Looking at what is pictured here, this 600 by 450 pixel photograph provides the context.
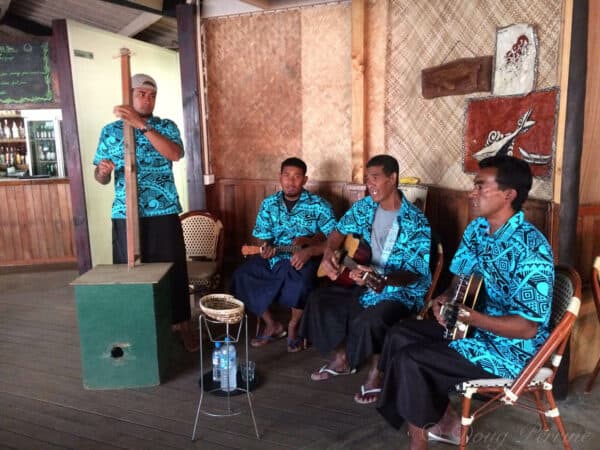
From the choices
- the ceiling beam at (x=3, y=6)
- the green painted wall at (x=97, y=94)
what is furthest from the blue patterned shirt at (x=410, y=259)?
the ceiling beam at (x=3, y=6)

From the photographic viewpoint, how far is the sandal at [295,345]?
3.15m

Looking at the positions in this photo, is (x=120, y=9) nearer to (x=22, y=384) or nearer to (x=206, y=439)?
(x=22, y=384)

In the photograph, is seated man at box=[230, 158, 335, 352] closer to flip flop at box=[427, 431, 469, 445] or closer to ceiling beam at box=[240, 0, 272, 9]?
flip flop at box=[427, 431, 469, 445]

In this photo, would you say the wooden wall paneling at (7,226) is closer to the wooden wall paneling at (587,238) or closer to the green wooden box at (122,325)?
the green wooden box at (122,325)

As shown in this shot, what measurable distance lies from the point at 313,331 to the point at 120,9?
393cm

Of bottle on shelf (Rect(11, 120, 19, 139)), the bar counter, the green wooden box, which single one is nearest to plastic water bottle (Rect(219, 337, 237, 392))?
the green wooden box

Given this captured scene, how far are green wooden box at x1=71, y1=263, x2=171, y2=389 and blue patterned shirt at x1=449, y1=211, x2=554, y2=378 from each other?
5.01ft

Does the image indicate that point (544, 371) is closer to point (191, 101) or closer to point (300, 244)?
point (300, 244)

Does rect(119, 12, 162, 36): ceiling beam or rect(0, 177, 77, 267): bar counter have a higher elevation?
rect(119, 12, 162, 36): ceiling beam

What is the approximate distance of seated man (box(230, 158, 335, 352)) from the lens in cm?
311

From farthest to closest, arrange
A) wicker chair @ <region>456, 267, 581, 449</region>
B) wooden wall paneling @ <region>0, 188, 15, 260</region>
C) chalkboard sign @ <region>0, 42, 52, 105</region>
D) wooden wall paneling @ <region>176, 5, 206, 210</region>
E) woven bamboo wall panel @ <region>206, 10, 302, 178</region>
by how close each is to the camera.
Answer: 1. chalkboard sign @ <region>0, 42, 52, 105</region>
2. wooden wall paneling @ <region>0, 188, 15, 260</region>
3. wooden wall paneling @ <region>176, 5, 206, 210</region>
4. woven bamboo wall panel @ <region>206, 10, 302, 178</region>
5. wicker chair @ <region>456, 267, 581, 449</region>

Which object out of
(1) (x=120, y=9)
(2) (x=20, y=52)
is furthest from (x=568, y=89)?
(2) (x=20, y=52)

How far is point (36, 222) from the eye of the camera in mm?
5480

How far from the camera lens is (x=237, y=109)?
4.07 meters
